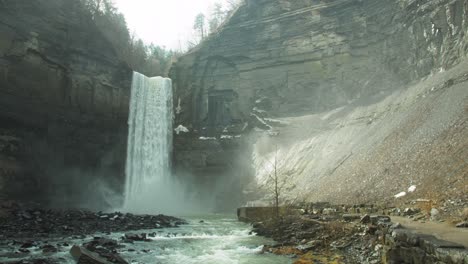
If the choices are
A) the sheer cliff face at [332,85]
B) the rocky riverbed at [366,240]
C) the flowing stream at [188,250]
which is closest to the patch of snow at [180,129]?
the sheer cliff face at [332,85]

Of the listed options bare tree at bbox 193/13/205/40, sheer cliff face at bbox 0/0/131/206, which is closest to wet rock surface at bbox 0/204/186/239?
sheer cliff face at bbox 0/0/131/206

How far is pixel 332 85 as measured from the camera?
3950 cm

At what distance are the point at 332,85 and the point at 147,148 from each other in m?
21.1

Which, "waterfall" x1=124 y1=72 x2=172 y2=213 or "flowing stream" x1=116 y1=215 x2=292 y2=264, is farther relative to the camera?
"waterfall" x1=124 y1=72 x2=172 y2=213

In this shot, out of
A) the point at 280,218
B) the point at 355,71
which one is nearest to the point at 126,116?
the point at 355,71

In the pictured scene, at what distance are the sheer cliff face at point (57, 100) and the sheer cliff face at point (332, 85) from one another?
929 centimetres

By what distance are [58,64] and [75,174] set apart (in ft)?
35.5

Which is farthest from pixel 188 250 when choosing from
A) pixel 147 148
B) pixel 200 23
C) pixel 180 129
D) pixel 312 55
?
pixel 200 23

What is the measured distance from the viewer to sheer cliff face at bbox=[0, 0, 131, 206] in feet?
105

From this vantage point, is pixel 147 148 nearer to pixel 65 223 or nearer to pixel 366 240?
pixel 65 223

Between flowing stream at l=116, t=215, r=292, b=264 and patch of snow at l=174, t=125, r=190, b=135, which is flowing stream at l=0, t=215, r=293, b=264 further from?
patch of snow at l=174, t=125, r=190, b=135

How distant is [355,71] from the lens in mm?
38125

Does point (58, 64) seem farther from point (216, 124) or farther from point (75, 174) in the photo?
point (216, 124)

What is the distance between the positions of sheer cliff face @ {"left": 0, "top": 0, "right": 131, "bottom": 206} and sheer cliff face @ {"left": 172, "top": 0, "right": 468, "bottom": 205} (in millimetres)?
9294
